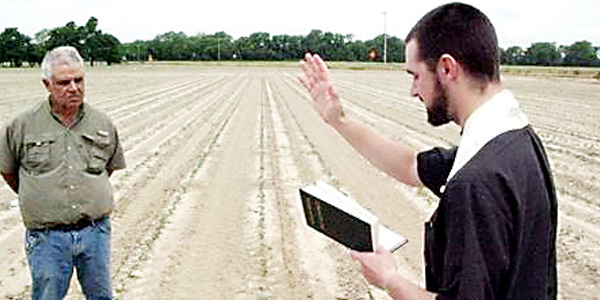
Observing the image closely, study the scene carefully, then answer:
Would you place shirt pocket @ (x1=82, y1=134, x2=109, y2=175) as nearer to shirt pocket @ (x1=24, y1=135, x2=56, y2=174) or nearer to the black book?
shirt pocket @ (x1=24, y1=135, x2=56, y2=174)

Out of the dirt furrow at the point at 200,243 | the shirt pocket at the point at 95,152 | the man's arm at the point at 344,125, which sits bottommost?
the dirt furrow at the point at 200,243

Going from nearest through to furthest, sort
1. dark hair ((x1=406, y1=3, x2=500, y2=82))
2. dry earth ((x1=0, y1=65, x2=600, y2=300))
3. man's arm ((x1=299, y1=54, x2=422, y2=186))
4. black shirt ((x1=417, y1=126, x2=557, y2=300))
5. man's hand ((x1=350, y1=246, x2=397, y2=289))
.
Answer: black shirt ((x1=417, y1=126, x2=557, y2=300)) < dark hair ((x1=406, y1=3, x2=500, y2=82)) < man's hand ((x1=350, y1=246, x2=397, y2=289)) < man's arm ((x1=299, y1=54, x2=422, y2=186)) < dry earth ((x1=0, y1=65, x2=600, y2=300))

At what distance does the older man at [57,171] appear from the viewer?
356 cm

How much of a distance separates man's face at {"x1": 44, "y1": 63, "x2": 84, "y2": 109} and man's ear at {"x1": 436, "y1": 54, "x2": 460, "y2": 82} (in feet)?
7.80

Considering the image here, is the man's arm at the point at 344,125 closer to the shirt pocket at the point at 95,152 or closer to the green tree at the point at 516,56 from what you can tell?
the shirt pocket at the point at 95,152

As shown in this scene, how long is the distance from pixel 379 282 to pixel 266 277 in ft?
14.5

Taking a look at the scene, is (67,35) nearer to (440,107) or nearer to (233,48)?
(233,48)

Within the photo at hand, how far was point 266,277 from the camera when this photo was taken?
6.18 m

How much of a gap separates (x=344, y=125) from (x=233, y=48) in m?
128

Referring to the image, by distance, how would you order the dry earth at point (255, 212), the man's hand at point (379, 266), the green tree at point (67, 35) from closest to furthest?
the man's hand at point (379, 266)
the dry earth at point (255, 212)
the green tree at point (67, 35)

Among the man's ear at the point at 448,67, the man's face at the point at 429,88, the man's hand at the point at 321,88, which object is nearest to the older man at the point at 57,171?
the man's hand at the point at 321,88

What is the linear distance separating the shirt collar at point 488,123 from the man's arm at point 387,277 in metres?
0.30

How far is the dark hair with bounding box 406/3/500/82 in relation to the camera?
1652 mm

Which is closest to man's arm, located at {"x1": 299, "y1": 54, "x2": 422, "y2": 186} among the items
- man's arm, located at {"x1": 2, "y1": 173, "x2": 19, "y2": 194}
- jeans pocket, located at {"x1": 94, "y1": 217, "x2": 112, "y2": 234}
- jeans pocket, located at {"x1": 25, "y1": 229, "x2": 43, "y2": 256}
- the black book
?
the black book
